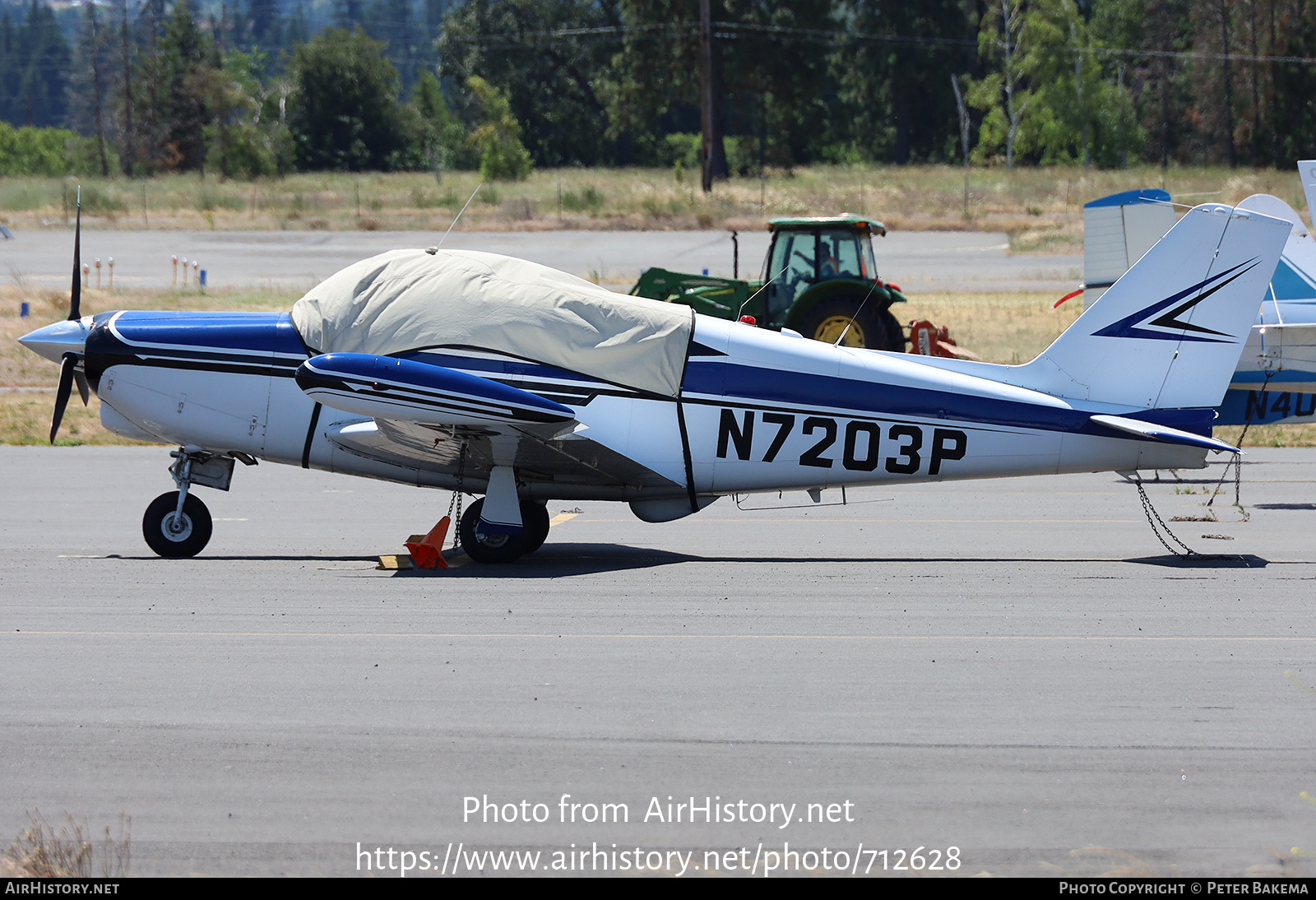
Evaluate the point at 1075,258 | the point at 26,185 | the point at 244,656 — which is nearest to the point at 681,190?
the point at 1075,258

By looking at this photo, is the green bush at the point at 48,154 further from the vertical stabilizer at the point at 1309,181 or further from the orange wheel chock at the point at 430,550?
the vertical stabilizer at the point at 1309,181

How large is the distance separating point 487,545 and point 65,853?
571cm

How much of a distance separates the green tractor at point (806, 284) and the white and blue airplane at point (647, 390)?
9.56 meters

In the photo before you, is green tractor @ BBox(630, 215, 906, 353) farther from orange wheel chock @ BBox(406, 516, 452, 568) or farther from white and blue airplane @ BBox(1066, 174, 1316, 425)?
orange wheel chock @ BBox(406, 516, 452, 568)

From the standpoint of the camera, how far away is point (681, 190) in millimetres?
55188

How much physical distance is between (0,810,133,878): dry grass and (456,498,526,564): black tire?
17.1ft

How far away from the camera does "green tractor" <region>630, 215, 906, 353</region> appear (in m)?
19.9

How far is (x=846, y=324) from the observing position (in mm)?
19750

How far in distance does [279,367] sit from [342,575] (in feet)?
5.88

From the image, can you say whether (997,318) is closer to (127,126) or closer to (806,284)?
(806,284)

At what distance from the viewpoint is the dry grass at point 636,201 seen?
49.9 m

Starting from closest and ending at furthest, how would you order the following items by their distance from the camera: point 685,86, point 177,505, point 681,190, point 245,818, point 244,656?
point 245,818
point 244,656
point 177,505
point 681,190
point 685,86

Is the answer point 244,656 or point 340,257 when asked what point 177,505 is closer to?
point 244,656

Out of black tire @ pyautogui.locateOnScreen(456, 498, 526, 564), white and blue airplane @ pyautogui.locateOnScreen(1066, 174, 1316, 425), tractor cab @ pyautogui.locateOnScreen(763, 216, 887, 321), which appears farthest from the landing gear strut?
tractor cab @ pyautogui.locateOnScreen(763, 216, 887, 321)
